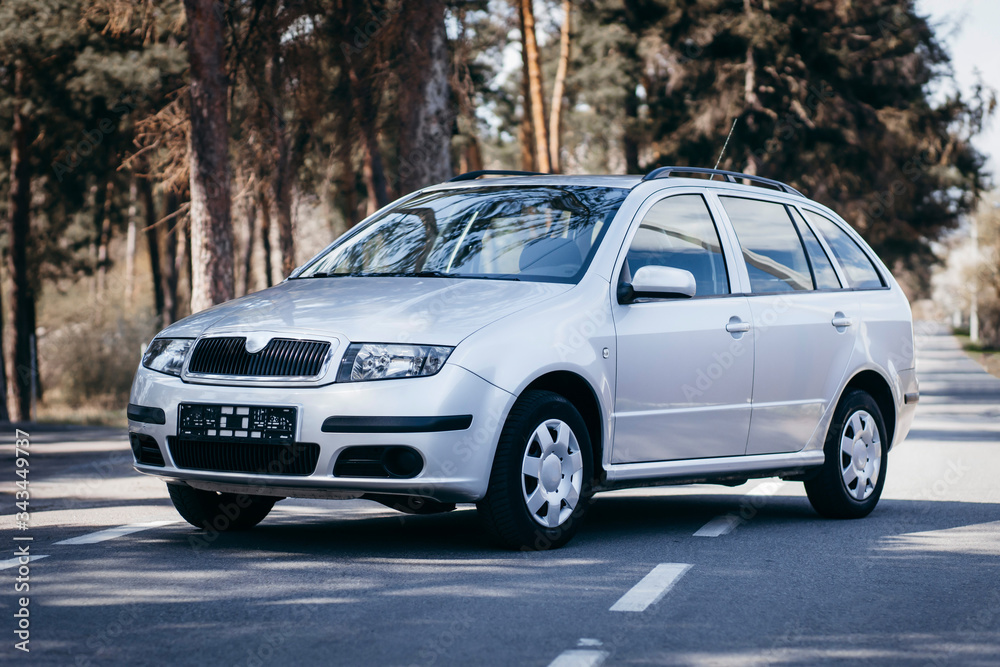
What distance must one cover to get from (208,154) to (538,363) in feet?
29.9

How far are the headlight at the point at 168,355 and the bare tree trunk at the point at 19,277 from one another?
65.8ft

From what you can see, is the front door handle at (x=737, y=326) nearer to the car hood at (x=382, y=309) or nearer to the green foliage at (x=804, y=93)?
the car hood at (x=382, y=309)

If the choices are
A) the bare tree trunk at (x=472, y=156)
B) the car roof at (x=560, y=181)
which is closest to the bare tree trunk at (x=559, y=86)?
the bare tree trunk at (x=472, y=156)

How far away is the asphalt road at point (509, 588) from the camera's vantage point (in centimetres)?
462

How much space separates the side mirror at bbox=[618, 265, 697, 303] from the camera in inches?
269

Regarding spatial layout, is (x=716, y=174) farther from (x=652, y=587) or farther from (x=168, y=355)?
(x=168, y=355)

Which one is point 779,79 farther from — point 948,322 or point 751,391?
point 948,322

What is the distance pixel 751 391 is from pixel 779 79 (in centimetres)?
2374

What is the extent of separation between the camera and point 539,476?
643 centimetres

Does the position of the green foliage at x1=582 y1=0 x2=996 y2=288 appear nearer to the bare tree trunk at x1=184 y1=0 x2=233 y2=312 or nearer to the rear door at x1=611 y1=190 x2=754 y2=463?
the bare tree trunk at x1=184 y1=0 x2=233 y2=312

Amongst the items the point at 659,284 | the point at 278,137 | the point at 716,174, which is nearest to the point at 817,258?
the point at 716,174

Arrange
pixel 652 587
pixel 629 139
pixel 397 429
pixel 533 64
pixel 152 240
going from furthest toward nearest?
pixel 152 240
pixel 629 139
pixel 533 64
pixel 397 429
pixel 652 587

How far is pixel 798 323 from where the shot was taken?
8.02 metres

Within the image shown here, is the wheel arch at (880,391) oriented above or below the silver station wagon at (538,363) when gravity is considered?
below
